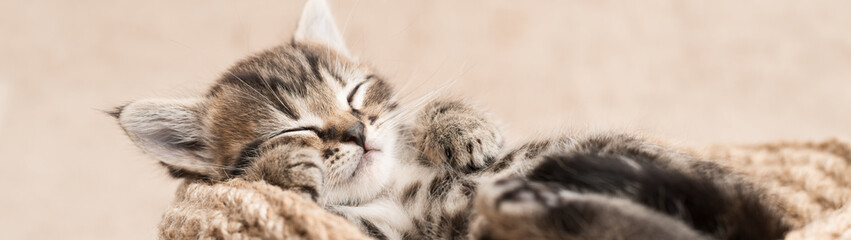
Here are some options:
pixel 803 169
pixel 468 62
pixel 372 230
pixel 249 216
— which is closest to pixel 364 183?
pixel 372 230

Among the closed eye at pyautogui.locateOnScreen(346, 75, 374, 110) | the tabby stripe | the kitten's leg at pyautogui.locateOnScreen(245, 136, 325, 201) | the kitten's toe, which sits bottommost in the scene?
the tabby stripe

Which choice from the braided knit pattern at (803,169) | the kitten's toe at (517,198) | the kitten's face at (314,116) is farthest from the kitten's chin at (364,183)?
the braided knit pattern at (803,169)

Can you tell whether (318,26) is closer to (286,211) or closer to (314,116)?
(314,116)

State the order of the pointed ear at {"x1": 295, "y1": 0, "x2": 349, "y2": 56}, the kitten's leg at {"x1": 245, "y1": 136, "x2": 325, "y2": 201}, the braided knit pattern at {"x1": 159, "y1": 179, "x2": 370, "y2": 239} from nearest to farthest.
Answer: the braided knit pattern at {"x1": 159, "y1": 179, "x2": 370, "y2": 239}, the kitten's leg at {"x1": 245, "y1": 136, "x2": 325, "y2": 201}, the pointed ear at {"x1": 295, "y1": 0, "x2": 349, "y2": 56}

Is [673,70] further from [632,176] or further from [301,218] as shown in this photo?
[301,218]

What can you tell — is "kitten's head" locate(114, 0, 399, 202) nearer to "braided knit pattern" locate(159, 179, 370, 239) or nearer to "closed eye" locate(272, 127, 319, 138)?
"closed eye" locate(272, 127, 319, 138)

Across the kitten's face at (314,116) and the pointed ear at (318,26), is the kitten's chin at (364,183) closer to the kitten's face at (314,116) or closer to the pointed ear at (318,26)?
the kitten's face at (314,116)

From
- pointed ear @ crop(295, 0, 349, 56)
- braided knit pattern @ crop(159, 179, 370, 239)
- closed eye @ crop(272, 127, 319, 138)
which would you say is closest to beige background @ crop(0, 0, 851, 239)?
pointed ear @ crop(295, 0, 349, 56)
